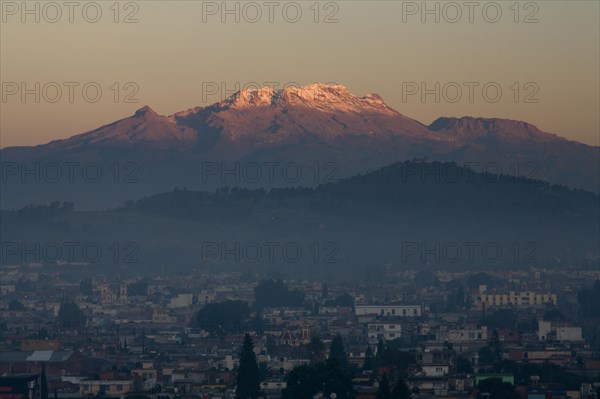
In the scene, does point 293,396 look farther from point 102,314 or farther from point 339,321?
point 102,314

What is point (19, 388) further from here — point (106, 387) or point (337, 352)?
point (337, 352)

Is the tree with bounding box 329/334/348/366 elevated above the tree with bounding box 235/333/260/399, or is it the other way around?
the tree with bounding box 329/334/348/366

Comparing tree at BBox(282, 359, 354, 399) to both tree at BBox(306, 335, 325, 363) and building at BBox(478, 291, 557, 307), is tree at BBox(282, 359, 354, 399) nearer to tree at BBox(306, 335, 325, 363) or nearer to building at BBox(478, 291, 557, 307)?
tree at BBox(306, 335, 325, 363)

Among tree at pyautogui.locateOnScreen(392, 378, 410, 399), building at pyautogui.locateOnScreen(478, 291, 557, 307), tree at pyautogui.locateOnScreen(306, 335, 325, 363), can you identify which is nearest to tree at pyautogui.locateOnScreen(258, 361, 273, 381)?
tree at pyautogui.locateOnScreen(306, 335, 325, 363)

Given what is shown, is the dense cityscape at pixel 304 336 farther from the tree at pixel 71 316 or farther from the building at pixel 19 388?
the tree at pixel 71 316

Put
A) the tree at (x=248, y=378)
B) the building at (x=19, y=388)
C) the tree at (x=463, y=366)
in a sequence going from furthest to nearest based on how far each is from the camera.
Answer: the tree at (x=463, y=366), the building at (x=19, y=388), the tree at (x=248, y=378)

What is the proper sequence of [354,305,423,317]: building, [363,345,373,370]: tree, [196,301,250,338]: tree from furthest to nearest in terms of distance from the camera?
[354,305,423,317]: building < [196,301,250,338]: tree < [363,345,373,370]: tree

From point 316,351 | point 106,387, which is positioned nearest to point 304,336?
point 316,351

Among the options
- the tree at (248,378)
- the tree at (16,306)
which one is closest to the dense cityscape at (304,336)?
the tree at (248,378)

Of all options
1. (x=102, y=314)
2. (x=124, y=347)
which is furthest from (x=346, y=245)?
(x=124, y=347)
